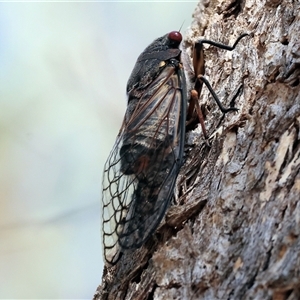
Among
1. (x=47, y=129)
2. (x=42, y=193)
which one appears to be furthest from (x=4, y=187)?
(x=47, y=129)

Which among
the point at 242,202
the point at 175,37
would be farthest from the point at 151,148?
the point at 175,37

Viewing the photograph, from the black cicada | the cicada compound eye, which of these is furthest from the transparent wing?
the cicada compound eye

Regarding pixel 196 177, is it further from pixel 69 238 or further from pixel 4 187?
pixel 4 187

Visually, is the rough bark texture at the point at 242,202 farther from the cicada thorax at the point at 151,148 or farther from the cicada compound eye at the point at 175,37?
the cicada compound eye at the point at 175,37

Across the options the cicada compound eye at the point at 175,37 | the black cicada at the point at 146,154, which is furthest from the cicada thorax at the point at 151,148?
the cicada compound eye at the point at 175,37

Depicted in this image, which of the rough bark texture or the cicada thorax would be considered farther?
the cicada thorax

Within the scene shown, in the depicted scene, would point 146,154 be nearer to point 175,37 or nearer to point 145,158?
point 145,158

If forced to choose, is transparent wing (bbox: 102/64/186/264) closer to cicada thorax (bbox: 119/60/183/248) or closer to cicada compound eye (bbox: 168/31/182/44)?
cicada thorax (bbox: 119/60/183/248)
